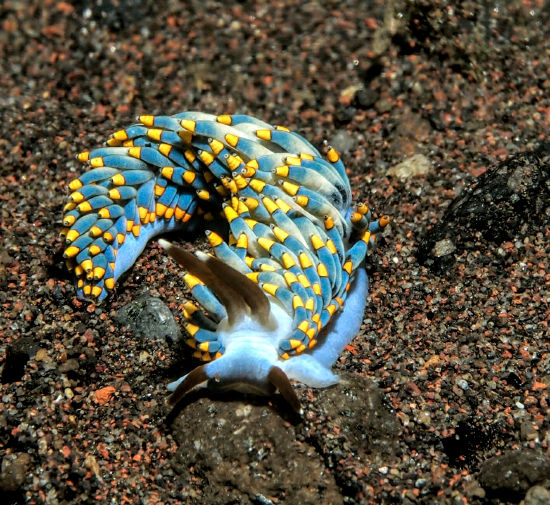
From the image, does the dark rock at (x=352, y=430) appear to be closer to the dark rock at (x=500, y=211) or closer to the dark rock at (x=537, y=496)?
the dark rock at (x=537, y=496)

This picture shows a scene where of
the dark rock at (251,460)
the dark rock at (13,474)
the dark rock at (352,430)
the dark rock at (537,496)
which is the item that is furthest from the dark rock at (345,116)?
the dark rock at (13,474)

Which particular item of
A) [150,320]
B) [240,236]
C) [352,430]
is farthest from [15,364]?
[352,430]

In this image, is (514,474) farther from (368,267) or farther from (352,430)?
(368,267)

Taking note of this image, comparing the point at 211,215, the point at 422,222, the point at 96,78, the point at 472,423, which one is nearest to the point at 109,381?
the point at 211,215

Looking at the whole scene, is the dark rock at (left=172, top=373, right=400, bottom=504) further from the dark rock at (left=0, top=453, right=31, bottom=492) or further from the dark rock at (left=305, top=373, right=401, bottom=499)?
the dark rock at (left=0, top=453, right=31, bottom=492)


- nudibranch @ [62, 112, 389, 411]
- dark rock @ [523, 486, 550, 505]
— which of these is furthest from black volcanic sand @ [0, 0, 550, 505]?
nudibranch @ [62, 112, 389, 411]
